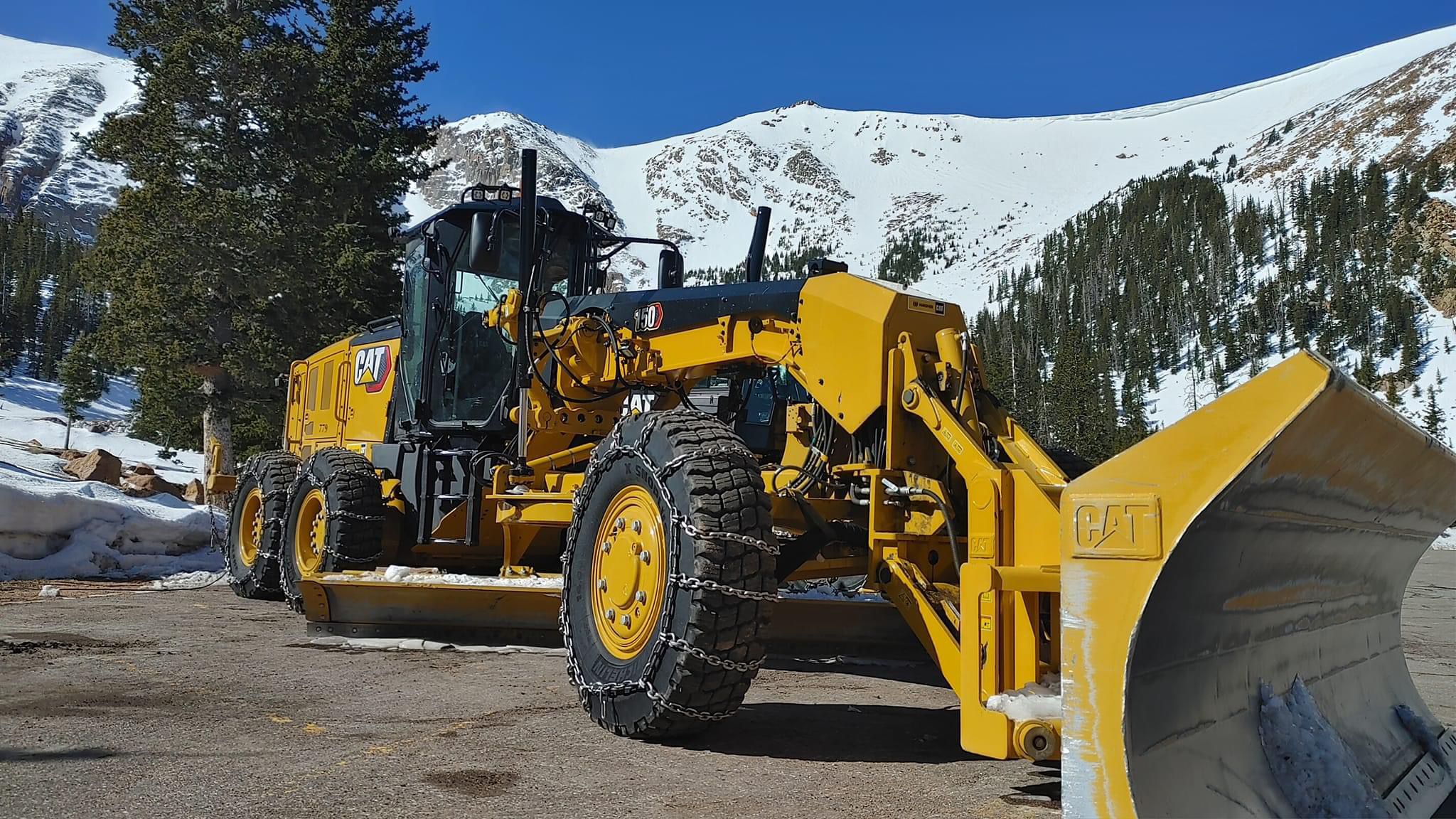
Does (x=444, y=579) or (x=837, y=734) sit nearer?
(x=837, y=734)

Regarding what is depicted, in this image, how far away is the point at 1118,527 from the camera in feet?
8.46

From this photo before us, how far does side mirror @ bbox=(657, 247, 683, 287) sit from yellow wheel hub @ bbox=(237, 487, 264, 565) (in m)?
5.47

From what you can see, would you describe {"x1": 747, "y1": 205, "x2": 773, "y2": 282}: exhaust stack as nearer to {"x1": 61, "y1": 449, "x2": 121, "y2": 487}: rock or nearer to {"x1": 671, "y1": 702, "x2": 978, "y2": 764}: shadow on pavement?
{"x1": 671, "y1": 702, "x2": 978, "y2": 764}: shadow on pavement

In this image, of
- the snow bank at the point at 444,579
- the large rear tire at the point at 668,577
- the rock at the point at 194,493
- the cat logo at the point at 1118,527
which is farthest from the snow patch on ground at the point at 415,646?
the rock at the point at 194,493

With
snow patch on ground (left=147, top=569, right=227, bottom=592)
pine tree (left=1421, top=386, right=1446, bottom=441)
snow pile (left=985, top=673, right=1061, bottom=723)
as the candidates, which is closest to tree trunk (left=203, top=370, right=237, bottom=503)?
snow patch on ground (left=147, top=569, right=227, bottom=592)

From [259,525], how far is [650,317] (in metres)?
6.38

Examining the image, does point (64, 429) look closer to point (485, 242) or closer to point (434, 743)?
point (485, 242)

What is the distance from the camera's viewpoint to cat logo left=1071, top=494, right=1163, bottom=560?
2539 mm

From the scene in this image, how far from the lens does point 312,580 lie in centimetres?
714

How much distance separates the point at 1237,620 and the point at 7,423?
95.9 metres

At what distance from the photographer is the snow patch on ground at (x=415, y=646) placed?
7.09m

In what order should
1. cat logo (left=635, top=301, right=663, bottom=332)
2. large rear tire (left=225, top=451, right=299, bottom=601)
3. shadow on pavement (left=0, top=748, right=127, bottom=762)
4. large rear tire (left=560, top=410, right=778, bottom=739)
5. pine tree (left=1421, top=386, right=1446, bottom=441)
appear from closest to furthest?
shadow on pavement (left=0, top=748, right=127, bottom=762)
large rear tire (left=560, top=410, right=778, bottom=739)
cat logo (left=635, top=301, right=663, bottom=332)
large rear tire (left=225, top=451, right=299, bottom=601)
pine tree (left=1421, top=386, right=1446, bottom=441)

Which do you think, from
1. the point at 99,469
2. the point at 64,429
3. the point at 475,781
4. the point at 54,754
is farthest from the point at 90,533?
the point at 64,429

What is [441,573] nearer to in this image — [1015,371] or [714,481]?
[714,481]
